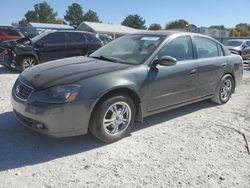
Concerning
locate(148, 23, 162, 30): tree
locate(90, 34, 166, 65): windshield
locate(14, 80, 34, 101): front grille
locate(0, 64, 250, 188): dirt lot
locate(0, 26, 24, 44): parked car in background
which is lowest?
locate(0, 64, 250, 188): dirt lot

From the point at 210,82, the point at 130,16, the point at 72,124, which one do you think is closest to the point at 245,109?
the point at 210,82

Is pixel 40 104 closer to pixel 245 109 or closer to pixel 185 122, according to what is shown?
pixel 185 122

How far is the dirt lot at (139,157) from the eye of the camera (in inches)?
128

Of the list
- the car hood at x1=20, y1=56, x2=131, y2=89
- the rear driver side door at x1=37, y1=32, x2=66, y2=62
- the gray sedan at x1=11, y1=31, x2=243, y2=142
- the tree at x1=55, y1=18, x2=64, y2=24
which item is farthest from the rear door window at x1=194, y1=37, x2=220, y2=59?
→ the tree at x1=55, y1=18, x2=64, y2=24

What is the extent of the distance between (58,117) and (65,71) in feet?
2.64

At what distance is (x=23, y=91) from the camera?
4.04 metres

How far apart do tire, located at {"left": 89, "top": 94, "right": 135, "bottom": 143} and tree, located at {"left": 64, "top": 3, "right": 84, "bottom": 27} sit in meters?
89.5

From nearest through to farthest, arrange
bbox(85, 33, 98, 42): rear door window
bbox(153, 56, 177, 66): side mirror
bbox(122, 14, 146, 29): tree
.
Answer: bbox(153, 56, 177, 66): side mirror
bbox(85, 33, 98, 42): rear door window
bbox(122, 14, 146, 29): tree

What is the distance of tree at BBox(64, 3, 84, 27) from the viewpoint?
89938 millimetres

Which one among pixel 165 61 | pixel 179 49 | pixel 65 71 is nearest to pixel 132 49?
pixel 165 61

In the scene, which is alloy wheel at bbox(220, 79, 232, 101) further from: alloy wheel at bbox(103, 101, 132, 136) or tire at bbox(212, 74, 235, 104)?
alloy wheel at bbox(103, 101, 132, 136)

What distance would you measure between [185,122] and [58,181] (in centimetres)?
272

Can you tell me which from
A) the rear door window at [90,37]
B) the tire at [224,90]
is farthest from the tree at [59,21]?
the tire at [224,90]

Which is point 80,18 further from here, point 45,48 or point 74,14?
point 45,48
